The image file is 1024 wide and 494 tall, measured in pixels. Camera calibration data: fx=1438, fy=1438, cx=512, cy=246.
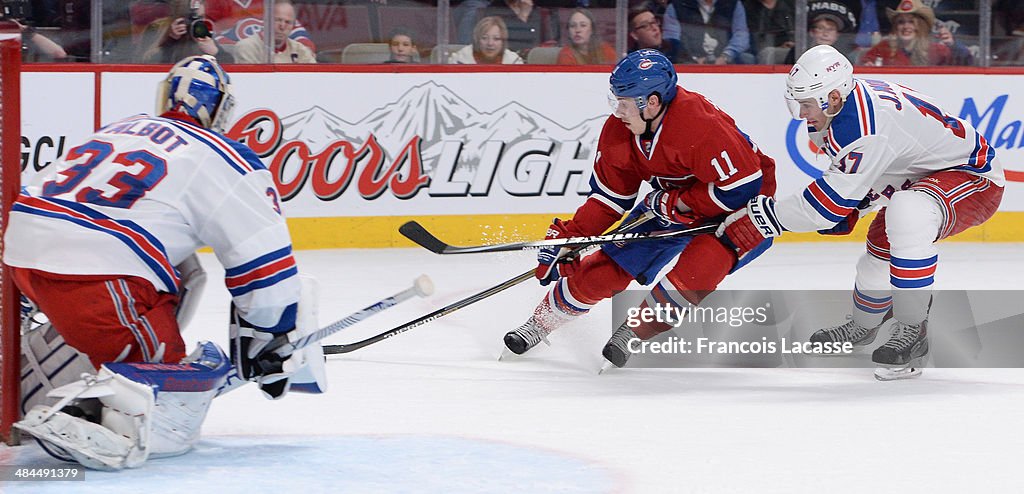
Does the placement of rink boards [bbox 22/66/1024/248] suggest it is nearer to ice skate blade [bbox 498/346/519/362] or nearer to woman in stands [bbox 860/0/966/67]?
woman in stands [bbox 860/0/966/67]

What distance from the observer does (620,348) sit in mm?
3836

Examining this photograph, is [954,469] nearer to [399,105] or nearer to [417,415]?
[417,415]

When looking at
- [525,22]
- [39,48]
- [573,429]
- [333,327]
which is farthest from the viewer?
[525,22]

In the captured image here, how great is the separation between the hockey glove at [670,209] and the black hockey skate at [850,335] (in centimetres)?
55

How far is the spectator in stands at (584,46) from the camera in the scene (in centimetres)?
663

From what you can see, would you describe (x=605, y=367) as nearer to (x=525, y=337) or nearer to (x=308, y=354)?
(x=525, y=337)

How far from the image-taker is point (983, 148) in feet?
12.9

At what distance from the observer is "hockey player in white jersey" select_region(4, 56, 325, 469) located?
8.42 ft

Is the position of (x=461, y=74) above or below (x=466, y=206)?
above

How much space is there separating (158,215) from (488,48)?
3997 millimetres

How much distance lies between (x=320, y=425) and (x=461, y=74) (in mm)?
3370

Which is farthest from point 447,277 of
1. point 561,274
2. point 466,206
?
point 561,274

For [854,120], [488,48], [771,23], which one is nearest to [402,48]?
[488,48]

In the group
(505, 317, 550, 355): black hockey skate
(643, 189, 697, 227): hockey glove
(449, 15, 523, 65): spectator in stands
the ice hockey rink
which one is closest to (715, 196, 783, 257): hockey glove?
(643, 189, 697, 227): hockey glove
